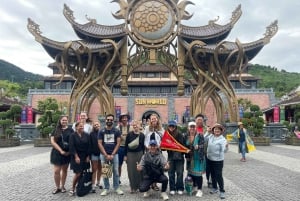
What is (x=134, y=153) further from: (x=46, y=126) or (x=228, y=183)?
(x=46, y=126)

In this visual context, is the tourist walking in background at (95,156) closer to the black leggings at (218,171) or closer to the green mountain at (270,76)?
the black leggings at (218,171)

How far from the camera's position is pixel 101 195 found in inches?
268

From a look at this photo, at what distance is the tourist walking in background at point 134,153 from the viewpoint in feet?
23.0

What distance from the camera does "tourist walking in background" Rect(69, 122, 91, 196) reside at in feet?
22.1

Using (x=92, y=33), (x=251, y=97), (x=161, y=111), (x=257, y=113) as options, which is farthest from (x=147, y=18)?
(x=251, y=97)

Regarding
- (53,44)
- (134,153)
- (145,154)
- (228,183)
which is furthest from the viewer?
(53,44)

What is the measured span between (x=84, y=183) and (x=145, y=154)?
149 cm

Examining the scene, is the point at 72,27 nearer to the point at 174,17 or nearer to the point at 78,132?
the point at 174,17

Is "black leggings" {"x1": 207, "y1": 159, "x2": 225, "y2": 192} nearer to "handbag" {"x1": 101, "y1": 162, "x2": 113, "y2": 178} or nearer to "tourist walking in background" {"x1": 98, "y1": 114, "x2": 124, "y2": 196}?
"tourist walking in background" {"x1": 98, "y1": 114, "x2": 124, "y2": 196}

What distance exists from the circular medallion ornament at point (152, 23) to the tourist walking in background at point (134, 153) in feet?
46.4

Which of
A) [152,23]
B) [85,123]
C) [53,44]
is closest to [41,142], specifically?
[53,44]

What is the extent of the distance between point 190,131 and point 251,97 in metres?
40.5

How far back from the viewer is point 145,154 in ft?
22.0

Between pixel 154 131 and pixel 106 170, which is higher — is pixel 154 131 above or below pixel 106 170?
above
